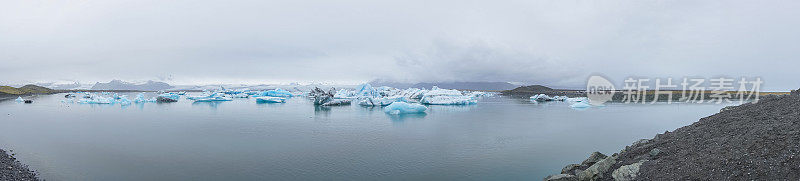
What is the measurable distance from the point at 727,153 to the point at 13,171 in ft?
47.6

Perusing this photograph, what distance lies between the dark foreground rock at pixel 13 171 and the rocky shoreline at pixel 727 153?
1161cm

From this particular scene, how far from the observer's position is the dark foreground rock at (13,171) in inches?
315

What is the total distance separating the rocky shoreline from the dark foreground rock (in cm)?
1161

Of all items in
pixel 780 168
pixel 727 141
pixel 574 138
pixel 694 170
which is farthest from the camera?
pixel 574 138

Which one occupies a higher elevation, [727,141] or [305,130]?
[727,141]

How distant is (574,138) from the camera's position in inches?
603

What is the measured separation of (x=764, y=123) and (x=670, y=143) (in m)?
1.53

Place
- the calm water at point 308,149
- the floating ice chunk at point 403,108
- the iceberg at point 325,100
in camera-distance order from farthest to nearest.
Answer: the iceberg at point 325,100 < the floating ice chunk at point 403,108 < the calm water at point 308,149

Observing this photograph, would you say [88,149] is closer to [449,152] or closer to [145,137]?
[145,137]

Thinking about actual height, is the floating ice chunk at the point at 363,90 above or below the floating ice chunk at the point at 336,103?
above

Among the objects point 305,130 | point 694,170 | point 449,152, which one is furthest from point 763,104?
point 305,130

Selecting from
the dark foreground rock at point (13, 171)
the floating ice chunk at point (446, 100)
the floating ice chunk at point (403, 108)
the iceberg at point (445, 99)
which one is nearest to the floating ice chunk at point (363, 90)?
the iceberg at point (445, 99)

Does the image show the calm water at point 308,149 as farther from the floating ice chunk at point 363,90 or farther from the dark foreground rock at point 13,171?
the floating ice chunk at point 363,90

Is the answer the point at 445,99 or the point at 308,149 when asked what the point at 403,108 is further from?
the point at 445,99
